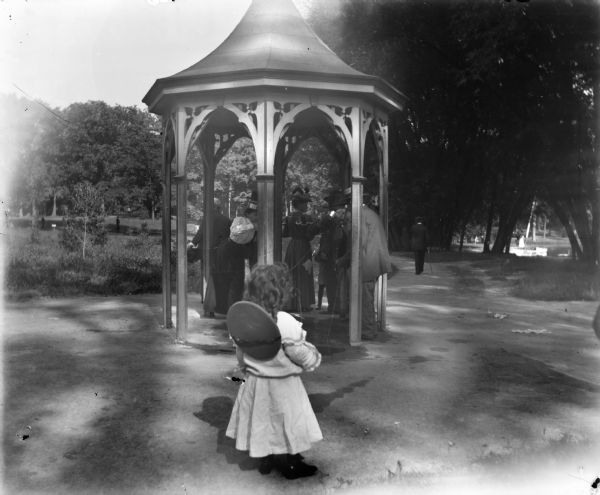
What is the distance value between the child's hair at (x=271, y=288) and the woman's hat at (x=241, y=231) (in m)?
6.15

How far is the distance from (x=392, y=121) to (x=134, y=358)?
24299 millimetres

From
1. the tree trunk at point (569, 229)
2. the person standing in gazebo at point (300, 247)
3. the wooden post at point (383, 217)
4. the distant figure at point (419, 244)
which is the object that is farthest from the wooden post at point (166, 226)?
the tree trunk at point (569, 229)

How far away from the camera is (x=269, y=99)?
864 cm

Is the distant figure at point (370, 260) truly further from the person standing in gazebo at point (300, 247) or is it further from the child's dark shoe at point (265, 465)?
the child's dark shoe at point (265, 465)

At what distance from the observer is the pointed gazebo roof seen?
847 centimetres

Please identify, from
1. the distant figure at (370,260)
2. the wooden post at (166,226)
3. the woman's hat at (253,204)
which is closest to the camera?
the distant figure at (370,260)

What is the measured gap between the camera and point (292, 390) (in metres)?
4.59

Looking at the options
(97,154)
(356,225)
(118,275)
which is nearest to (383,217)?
(356,225)

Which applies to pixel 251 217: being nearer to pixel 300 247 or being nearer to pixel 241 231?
pixel 241 231

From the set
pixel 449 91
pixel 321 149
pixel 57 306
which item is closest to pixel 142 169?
pixel 321 149

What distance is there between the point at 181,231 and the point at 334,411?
4171 mm

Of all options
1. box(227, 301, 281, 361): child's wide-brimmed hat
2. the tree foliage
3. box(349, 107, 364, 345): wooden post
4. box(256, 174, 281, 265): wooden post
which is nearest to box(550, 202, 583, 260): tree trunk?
box(349, 107, 364, 345): wooden post

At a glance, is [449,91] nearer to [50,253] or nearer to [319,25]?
[319,25]

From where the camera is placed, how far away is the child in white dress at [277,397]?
449cm
